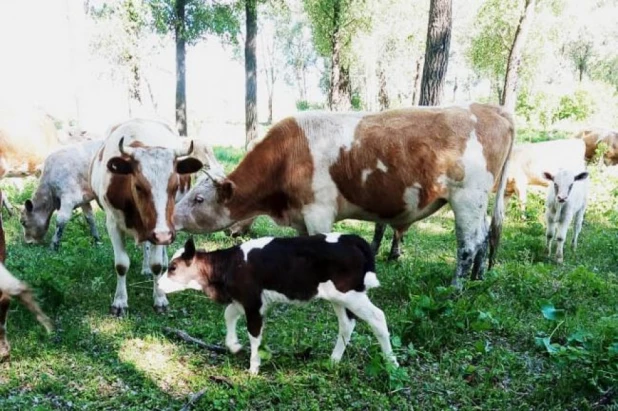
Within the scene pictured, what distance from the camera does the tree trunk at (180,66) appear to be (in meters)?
20.2

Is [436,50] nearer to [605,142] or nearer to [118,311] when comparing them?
[118,311]

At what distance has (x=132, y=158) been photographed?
5375 mm

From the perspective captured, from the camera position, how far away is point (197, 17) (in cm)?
2038

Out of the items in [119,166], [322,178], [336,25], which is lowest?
[322,178]

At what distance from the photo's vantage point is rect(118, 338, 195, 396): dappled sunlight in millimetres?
4363

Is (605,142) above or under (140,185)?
under

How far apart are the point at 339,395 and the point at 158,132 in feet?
13.5

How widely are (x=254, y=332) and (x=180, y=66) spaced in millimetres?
18040

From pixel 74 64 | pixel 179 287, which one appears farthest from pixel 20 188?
pixel 179 287

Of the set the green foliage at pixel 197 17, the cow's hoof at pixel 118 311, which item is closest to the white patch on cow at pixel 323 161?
the cow's hoof at pixel 118 311

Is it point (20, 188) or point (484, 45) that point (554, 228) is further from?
point (484, 45)

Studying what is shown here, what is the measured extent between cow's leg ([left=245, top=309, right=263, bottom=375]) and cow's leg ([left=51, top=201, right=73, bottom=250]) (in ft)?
19.1

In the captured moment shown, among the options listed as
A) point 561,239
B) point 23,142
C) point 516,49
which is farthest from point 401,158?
point 516,49

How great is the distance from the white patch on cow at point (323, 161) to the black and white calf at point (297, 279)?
178 centimetres
